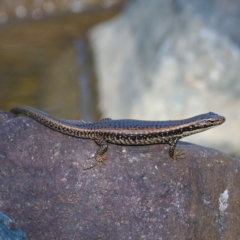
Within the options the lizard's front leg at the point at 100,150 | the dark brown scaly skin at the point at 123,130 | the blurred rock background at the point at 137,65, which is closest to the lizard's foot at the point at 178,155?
the dark brown scaly skin at the point at 123,130

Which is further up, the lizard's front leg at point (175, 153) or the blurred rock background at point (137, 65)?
the blurred rock background at point (137, 65)

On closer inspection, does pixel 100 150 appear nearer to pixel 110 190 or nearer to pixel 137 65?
pixel 110 190

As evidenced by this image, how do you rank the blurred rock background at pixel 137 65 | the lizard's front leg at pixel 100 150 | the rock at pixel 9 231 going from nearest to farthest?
1. the rock at pixel 9 231
2. the lizard's front leg at pixel 100 150
3. the blurred rock background at pixel 137 65

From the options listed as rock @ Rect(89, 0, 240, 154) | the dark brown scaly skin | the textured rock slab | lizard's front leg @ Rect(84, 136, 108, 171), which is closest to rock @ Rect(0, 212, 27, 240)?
the textured rock slab

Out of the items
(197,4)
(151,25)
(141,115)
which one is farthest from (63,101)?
(197,4)

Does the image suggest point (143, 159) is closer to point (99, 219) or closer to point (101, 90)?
point (99, 219)

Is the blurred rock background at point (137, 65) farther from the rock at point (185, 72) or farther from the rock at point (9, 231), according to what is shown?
the rock at point (9, 231)
